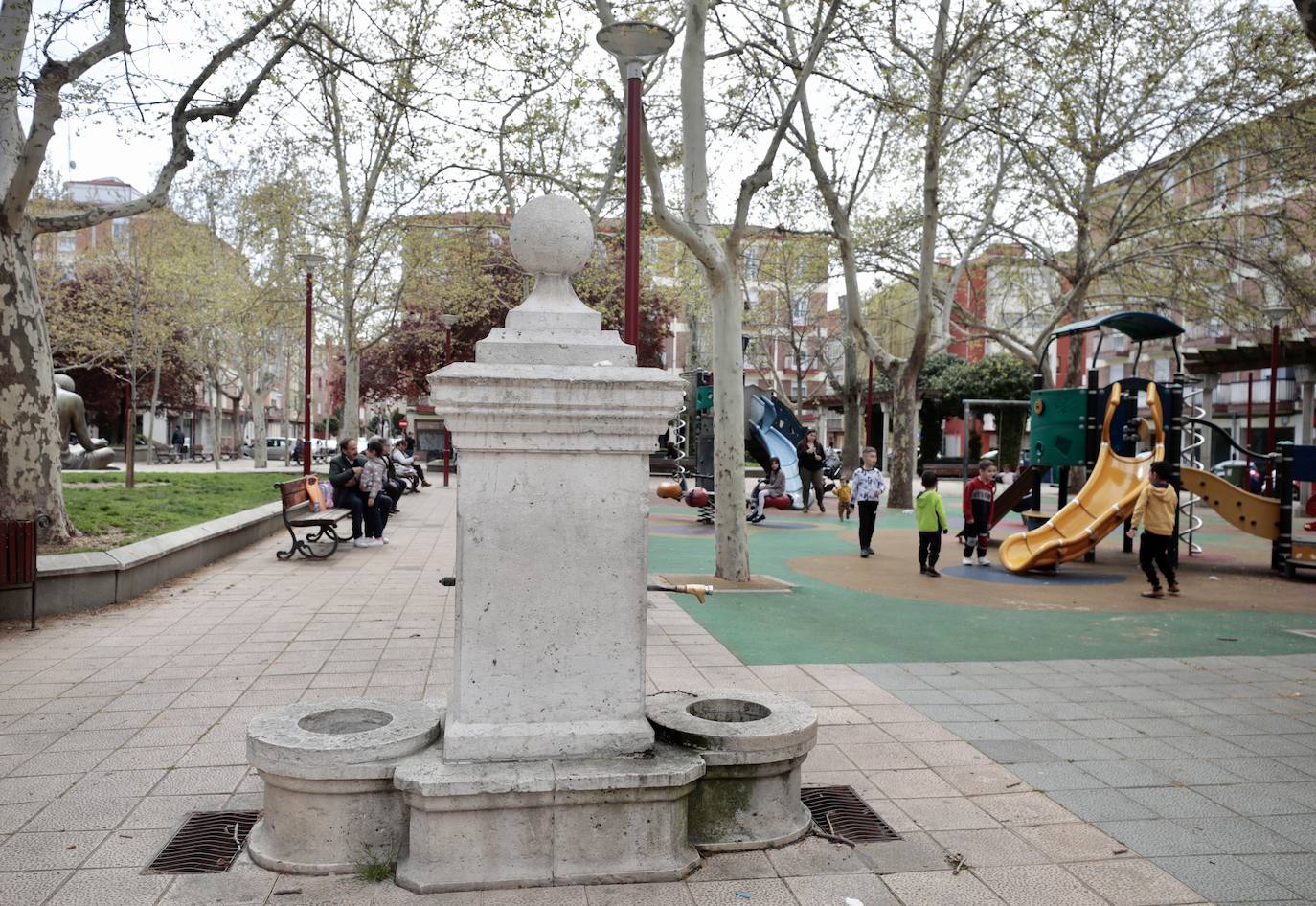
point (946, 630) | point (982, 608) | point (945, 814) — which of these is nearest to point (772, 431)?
point (982, 608)

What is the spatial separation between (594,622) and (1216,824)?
2.74 meters

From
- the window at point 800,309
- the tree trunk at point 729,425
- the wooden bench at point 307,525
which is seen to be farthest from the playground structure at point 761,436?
the window at point 800,309

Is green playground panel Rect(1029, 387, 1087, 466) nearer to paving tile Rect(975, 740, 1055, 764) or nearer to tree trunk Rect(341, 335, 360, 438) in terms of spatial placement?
paving tile Rect(975, 740, 1055, 764)

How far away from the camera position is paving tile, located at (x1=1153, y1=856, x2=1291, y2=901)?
11.0ft

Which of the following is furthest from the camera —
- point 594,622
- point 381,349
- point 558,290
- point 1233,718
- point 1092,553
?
point 381,349

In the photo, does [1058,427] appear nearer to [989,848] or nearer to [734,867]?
[989,848]

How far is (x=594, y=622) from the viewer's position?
11.4 ft

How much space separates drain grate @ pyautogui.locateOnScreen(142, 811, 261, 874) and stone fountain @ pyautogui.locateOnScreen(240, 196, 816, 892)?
5.9 inches

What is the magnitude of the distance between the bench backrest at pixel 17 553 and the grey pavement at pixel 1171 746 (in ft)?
20.9

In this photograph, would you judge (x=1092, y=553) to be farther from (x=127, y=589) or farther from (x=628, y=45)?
(x=127, y=589)

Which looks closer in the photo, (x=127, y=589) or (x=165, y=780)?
(x=165, y=780)

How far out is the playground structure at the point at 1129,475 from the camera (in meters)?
12.1

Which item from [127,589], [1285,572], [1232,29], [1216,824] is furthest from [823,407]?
[1216,824]

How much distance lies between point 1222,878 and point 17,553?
26.6 ft
